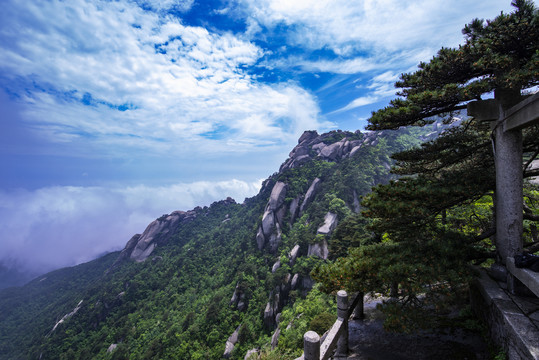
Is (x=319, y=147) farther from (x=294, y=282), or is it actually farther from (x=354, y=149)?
(x=294, y=282)

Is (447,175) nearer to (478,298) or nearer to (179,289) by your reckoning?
(478,298)

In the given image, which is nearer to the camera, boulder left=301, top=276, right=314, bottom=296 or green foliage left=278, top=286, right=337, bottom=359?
green foliage left=278, top=286, right=337, bottom=359

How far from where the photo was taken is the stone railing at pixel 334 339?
3381 millimetres

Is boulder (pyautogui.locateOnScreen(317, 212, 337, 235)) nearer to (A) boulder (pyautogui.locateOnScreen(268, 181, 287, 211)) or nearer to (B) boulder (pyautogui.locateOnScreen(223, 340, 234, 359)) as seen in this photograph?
(A) boulder (pyautogui.locateOnScreen(268, 181, 287, 211))

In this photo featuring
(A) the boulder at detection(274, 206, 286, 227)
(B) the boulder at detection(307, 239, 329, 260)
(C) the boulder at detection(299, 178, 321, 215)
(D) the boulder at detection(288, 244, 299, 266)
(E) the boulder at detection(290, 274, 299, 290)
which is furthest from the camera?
(C) the boulder at detection(299, 178, 321, 215)

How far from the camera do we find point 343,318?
4520 mm

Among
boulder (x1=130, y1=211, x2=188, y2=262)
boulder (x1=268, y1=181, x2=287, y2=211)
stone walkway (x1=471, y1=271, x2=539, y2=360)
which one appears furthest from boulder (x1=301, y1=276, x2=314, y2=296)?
boulder (x1=130, y1=211, x2=188, y2=262)

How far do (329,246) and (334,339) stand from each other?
628 inches

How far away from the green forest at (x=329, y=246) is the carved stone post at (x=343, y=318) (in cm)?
24

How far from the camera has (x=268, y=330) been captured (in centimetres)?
2348

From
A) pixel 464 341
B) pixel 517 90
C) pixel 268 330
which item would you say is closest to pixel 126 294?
pixel 268 330

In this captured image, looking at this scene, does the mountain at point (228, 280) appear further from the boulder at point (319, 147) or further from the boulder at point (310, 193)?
the boulder at point (319, 147)

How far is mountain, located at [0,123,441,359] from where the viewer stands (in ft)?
78.7

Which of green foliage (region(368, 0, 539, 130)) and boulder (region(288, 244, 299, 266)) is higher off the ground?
green foliage (region(368, 0, 539, 130))
